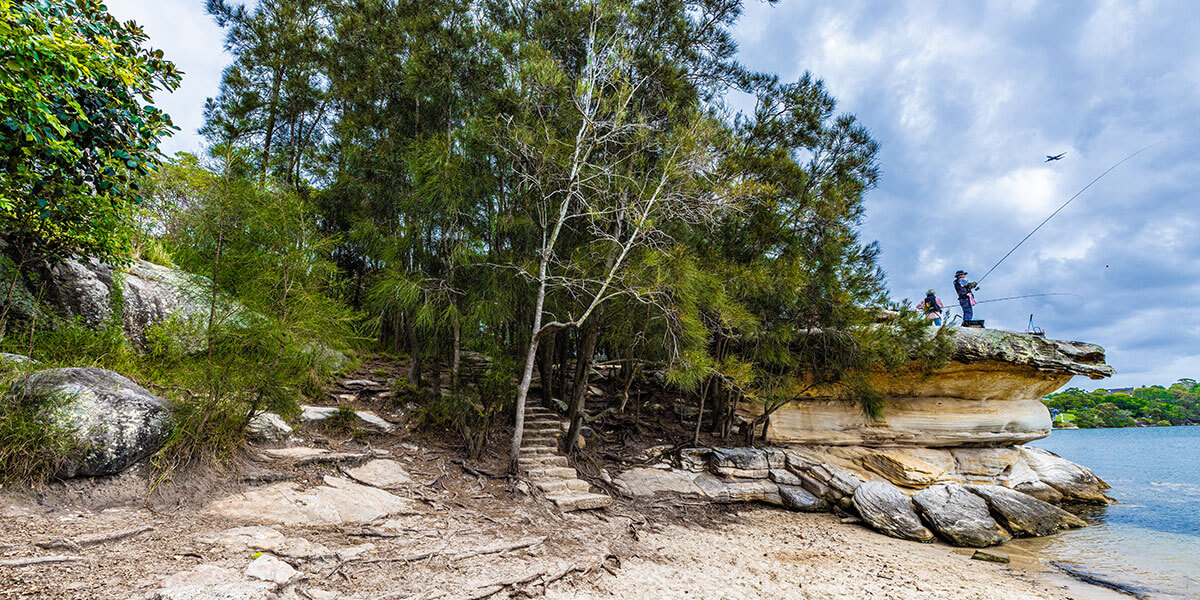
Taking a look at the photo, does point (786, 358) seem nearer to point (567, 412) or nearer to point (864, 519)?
point (864, 519)

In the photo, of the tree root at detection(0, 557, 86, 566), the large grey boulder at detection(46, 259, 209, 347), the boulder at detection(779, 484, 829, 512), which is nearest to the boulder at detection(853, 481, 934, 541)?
the boulder at detection(779, 484, 829, 512)

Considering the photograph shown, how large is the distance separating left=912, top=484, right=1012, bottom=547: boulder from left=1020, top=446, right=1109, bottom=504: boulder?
241 inches

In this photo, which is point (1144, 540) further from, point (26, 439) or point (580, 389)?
point (26, 439)

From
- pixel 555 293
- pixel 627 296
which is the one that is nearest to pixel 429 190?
pixel 555 293

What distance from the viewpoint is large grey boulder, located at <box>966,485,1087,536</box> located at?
877 centimetres

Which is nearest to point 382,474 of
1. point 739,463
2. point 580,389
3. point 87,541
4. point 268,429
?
point 268,429

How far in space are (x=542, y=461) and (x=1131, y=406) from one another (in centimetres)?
5717

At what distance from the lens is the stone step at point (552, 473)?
7.07 meters

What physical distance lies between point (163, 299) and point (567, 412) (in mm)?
6337

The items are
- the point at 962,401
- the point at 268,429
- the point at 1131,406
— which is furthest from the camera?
Result: the point at 1131,406

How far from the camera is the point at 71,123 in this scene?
362 centimetres

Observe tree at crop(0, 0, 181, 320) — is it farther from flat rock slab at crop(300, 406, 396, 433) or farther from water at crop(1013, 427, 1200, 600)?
water at crop(1013, 427, 1200, 600)

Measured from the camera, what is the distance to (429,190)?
716cm

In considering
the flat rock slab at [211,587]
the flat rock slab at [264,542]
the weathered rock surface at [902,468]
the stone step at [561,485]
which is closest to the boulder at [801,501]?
the weathered rock surface at [902,468]
